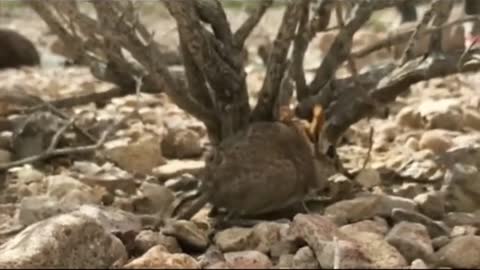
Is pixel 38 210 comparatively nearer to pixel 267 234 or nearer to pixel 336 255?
pixel 267 234

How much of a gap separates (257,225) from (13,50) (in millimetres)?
2940

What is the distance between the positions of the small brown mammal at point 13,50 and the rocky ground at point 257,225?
84cm

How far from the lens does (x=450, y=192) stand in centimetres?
212

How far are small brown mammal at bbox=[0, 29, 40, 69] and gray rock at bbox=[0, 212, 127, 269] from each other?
3.08 m

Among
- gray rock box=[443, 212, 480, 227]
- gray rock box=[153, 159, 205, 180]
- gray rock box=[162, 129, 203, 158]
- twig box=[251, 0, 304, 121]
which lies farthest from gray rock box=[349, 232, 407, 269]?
gray rock box=[162, 129, 203, 158]

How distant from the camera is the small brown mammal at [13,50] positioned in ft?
14.7

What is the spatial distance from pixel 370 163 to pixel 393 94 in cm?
30

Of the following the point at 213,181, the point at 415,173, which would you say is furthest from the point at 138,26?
the point at 415,173

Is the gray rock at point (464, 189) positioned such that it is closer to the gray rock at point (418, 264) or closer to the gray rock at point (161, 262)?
the gray rock at point (418, 264)

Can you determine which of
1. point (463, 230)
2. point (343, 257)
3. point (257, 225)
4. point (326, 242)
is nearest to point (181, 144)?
point (257, 225)

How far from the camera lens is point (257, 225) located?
70.9 inches

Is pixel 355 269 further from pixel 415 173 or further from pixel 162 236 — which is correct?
pixel 415 173

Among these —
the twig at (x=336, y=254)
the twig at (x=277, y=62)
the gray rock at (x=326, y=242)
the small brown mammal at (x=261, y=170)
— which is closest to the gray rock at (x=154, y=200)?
the small brown mammal at (x=261, y=170)

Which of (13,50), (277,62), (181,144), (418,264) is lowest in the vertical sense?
(418,264)
